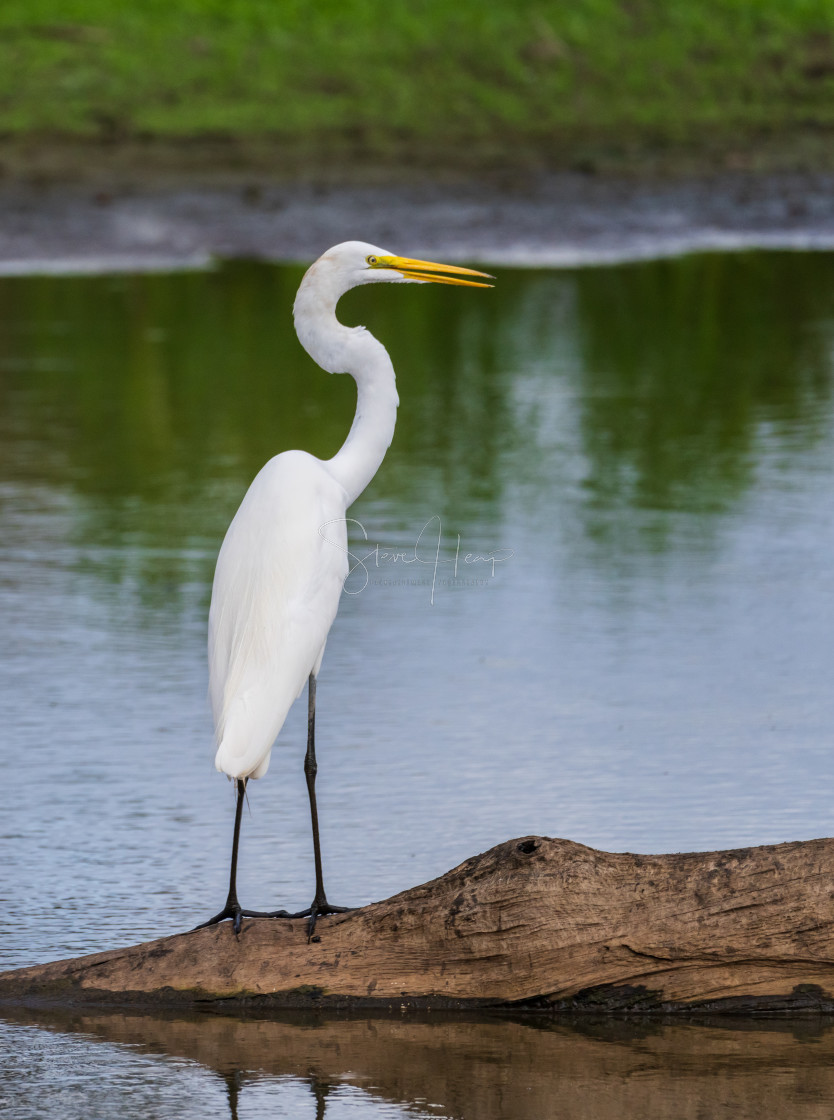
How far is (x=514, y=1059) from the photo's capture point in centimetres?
461

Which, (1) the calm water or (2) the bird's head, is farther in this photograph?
(1) the calm water

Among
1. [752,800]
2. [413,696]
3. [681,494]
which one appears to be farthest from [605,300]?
[752,800]

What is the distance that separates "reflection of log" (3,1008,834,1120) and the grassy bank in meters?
17.8

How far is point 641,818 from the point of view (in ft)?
20.1

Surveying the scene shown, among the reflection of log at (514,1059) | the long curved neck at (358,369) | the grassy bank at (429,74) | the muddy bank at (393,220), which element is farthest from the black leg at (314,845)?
the grassy bank at (429,74)

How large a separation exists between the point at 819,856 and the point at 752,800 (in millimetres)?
1638

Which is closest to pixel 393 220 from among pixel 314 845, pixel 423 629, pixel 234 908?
pixel 423 629

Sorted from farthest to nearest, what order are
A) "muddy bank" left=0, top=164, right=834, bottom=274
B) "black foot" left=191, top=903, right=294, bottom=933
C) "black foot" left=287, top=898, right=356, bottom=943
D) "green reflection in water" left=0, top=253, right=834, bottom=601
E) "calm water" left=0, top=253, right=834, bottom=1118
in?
"muddy bank" left=0, top=164, right=834, bottom=274 < "green reflection in water" left=0, top=253, right=834, bottom=601 < "calm water" left=0, top=253, right=834, bottom=1118 < "black foot" left=287, top=898, right=356, bottom=943 < "black foot" left=191, top=903, right=294, bottom=933

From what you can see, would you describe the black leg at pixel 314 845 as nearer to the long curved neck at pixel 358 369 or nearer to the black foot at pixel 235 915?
the black foot at pixel 235 915

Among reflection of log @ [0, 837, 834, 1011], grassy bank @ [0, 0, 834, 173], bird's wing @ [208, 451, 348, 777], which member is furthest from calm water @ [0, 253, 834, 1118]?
grassy bank @ [0, 0, 834, 173]

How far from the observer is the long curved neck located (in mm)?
5402

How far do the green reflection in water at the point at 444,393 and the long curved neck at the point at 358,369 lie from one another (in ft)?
12.3

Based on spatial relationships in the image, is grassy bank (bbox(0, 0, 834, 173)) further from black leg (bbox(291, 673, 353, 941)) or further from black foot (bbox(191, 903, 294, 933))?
black foot (bbox(191, 903, 294, 933))

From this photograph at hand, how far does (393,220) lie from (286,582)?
15019mm
